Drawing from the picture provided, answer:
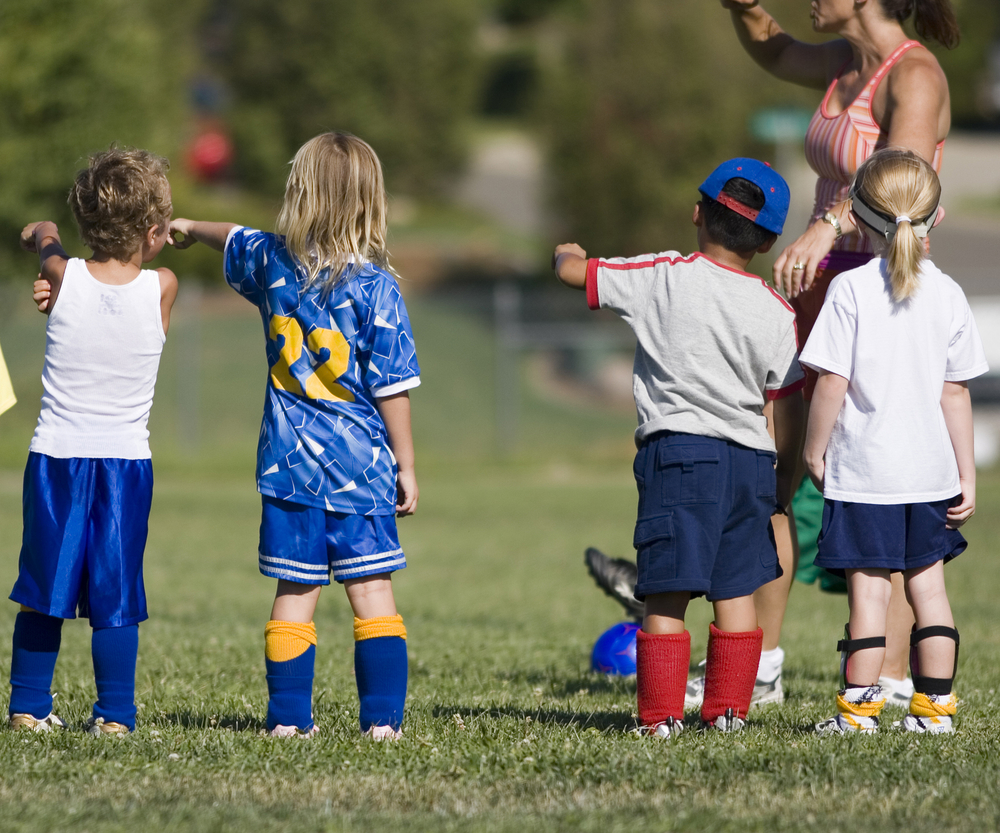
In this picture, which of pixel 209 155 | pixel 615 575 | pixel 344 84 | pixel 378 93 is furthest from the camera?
pixel 378 93

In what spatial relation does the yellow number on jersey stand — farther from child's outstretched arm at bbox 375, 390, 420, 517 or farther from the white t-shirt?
the white t-shirt

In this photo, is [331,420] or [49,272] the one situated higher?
[49,272]

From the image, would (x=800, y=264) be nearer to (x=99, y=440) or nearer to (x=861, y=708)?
(x=861, y=708)

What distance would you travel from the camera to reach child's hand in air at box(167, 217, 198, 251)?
3914 millimetres

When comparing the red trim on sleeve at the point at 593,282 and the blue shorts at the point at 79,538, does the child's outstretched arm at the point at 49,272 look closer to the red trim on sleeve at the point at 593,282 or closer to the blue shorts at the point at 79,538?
the blue shorts at the point at 79,538

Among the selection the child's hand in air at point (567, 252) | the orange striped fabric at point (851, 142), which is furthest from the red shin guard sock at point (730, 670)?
the orange striped fabric at point (851, 142)

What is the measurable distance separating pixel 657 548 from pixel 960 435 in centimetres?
100

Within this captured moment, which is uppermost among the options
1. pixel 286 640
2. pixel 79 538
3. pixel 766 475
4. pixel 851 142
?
pixel 851 142

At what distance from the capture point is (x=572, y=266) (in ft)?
12.0

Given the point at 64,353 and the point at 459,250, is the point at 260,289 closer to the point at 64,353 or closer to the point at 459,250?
the point at 64,353

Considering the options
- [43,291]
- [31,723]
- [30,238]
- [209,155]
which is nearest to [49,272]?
[43,291]

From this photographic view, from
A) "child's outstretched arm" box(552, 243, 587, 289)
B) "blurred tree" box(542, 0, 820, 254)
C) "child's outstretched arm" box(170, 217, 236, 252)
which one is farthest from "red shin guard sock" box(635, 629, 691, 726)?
"blurred tree" box(542, 0, 820, 254)

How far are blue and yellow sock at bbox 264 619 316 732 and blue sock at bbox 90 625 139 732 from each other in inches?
16.2

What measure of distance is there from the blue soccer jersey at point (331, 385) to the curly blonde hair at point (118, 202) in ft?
1.35
